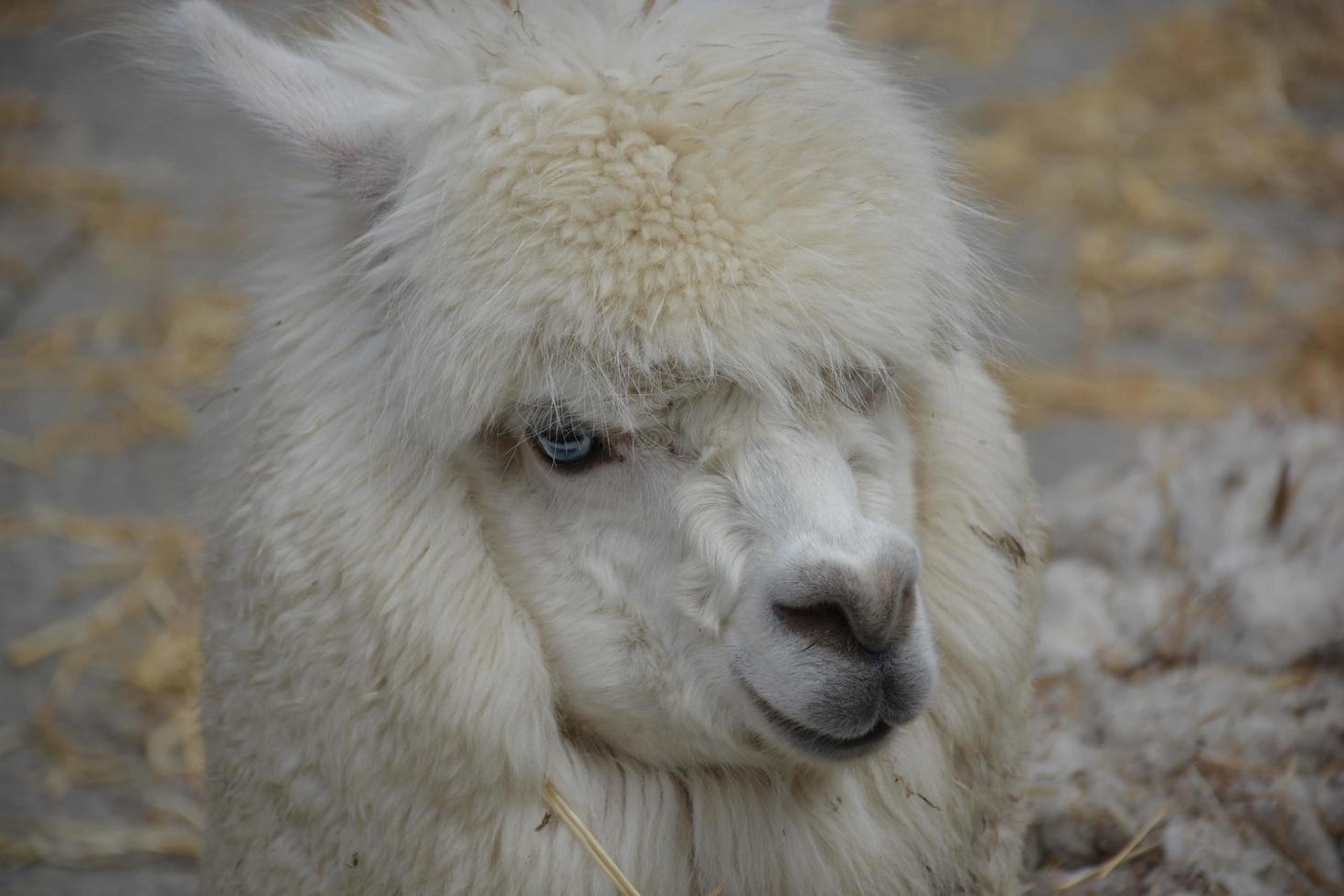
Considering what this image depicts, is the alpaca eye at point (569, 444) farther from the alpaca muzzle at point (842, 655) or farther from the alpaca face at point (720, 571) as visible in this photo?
the alpaca muzzle at point (842, 655)

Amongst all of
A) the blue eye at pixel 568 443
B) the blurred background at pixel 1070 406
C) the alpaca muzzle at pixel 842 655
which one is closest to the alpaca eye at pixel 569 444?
the blue eye at pixel 568 443

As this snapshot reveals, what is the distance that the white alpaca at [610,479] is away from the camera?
4.62ft

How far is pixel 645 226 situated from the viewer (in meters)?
1.39

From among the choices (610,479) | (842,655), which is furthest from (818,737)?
(610,479)

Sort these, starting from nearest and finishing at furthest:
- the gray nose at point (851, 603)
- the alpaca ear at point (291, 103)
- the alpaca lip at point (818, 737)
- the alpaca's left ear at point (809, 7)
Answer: the gray nose at point (851, 603) → the alpaca lip at point (818, 737) → the alpaca ear at point (291, 103) → the alpaca's left ear at point (809, 7)

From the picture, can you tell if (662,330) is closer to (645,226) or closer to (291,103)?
(645,226)

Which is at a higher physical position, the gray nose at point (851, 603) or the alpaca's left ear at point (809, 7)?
the alpaca's left ear at point (809, 7)

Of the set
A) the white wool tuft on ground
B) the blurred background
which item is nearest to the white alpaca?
the blurred background

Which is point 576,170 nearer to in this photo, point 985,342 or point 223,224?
point 985,342

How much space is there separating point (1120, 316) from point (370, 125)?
3508 millimetres

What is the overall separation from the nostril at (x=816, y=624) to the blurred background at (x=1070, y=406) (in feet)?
1.96

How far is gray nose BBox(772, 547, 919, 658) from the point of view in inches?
52.5

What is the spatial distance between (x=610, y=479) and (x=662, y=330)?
0.23 m

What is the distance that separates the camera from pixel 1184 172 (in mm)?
5152
